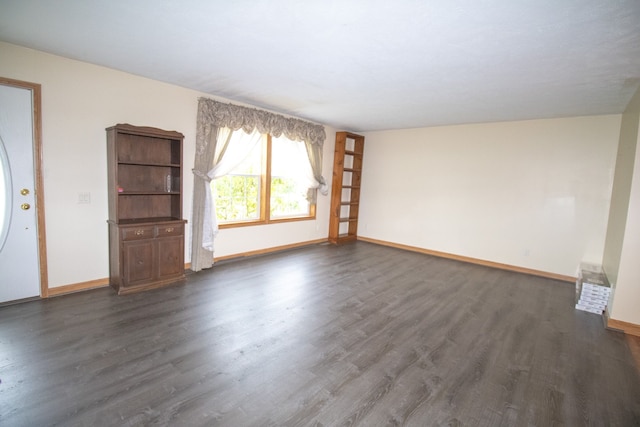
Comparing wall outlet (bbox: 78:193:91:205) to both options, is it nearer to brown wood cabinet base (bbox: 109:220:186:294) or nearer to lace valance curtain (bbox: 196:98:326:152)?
brown wood cabinet base (bbox: 109:220:186:294)

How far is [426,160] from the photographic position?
5887 millimetres

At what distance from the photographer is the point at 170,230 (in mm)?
3648

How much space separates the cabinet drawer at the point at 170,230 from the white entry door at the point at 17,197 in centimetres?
113

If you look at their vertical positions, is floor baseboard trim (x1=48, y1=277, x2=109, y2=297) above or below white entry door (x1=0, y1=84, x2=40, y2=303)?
below

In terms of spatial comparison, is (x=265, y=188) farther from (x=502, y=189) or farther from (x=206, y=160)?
(x=502, y=189)

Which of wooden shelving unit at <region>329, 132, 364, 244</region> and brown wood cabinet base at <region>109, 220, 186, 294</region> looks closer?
brown wood cabinet base at <region>109, 220, 186, 294</region>

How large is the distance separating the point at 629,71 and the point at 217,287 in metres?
4.72

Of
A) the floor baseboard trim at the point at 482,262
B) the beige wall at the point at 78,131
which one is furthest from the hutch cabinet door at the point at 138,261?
the floor baseboard trim at the point at 482,262

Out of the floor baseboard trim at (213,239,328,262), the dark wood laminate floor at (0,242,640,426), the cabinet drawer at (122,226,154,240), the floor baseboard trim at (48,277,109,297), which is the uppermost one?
the cabinet drawer at (122,226,154,240)

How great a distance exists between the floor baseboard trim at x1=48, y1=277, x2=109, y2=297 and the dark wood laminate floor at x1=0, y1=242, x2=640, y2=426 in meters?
0.12

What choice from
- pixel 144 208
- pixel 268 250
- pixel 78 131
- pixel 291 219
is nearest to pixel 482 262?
pixel 291 219

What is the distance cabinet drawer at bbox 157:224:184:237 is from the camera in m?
3.56

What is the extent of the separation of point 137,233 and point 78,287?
2.92ft

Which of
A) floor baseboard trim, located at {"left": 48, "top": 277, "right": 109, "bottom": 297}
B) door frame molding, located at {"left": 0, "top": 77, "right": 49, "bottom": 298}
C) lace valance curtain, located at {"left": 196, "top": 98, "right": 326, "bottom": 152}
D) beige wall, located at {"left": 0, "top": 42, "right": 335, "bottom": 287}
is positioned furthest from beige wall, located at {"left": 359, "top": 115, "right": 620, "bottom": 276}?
door frame molding, located at {"left": 0, "top": 77, "right": 49, "bottom": 298}
